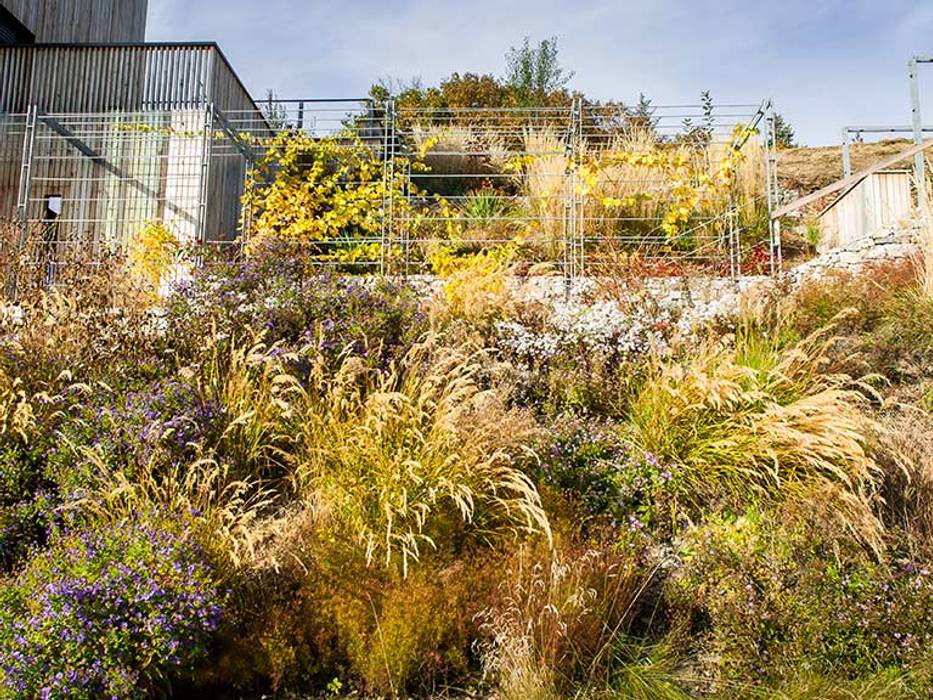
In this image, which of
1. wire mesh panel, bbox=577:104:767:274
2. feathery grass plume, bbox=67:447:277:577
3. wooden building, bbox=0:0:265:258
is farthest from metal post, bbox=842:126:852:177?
feathery grass plume, bbox=67:447:277:577

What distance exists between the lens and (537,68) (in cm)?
1641

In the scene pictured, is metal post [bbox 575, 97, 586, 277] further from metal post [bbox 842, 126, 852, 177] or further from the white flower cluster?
metal post [bbox 842, 126, 852, 177]

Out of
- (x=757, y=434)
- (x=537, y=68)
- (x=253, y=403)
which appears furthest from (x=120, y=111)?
(x=757, y=434)

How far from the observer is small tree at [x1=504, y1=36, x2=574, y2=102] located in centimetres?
1628

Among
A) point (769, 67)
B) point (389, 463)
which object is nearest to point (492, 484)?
point (389, 463)

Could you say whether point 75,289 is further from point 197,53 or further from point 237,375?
point 197,53

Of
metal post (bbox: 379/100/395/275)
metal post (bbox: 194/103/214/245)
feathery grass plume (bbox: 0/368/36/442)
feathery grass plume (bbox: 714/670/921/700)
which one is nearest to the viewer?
feathery grass plume (bbox: 714/670/921/700)

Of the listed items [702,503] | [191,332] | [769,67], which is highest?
[769,67]

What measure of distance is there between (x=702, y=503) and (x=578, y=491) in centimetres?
68

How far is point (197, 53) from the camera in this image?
36.7 ft

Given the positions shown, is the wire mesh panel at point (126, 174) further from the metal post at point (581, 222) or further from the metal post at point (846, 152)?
the metal post at point (846, 152)

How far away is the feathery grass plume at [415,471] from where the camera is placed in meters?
3.27

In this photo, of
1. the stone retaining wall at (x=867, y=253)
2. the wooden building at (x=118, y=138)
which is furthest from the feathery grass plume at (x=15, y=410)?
the wooden building at (x=118, y=138)

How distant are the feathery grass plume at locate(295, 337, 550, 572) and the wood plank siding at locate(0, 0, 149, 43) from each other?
11535mm
